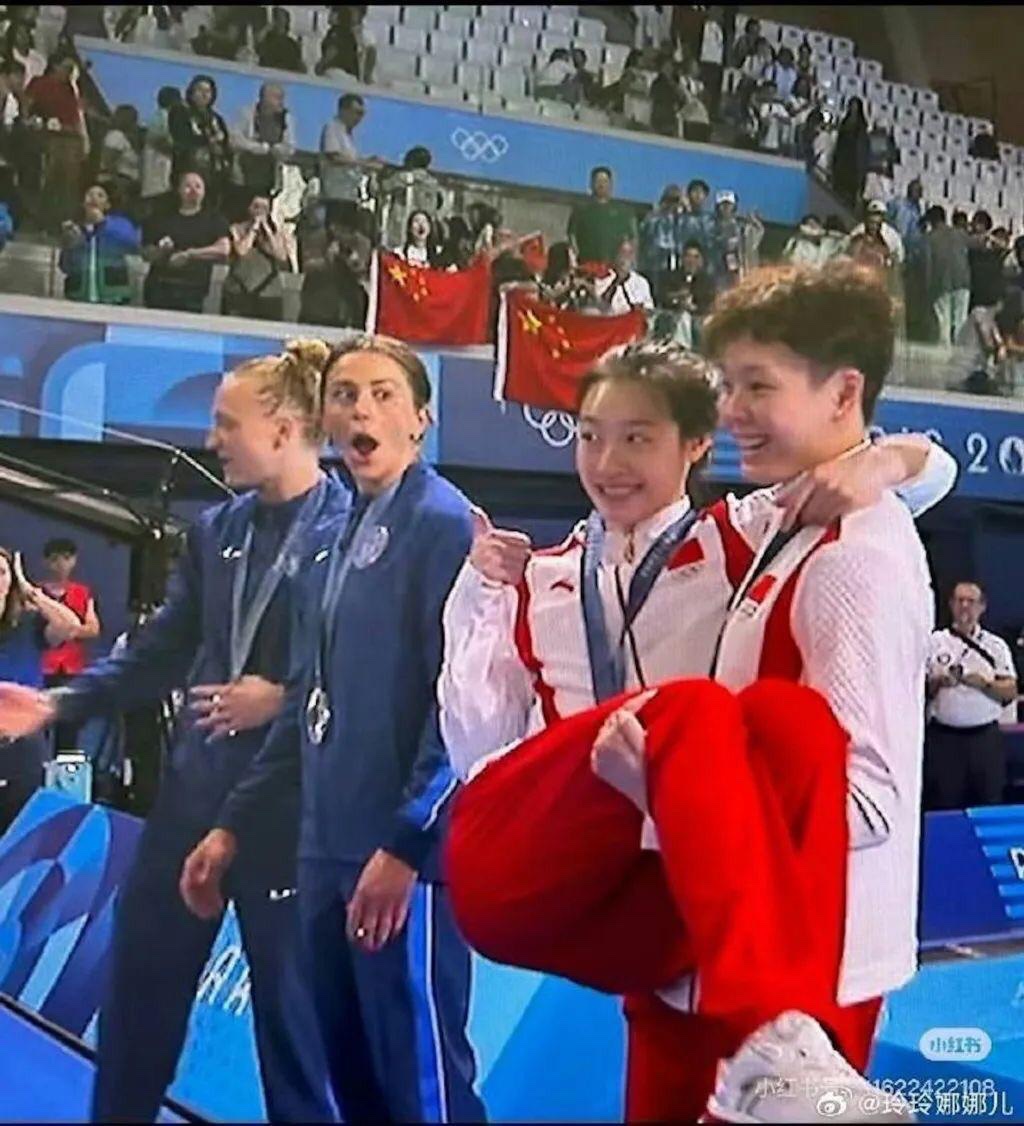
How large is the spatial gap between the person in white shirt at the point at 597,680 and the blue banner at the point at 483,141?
1.15ft

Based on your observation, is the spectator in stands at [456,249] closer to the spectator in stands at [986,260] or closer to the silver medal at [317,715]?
the silver medal at [317,715]

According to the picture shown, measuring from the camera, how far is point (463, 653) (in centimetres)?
193

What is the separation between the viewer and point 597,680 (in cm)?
182

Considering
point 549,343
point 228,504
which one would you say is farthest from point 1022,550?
point 228,504

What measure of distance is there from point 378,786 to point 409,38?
3.52 ft

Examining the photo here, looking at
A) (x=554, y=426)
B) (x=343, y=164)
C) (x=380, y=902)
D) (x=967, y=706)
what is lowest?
(x=380, y=902)

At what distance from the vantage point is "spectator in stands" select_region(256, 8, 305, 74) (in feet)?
6.79

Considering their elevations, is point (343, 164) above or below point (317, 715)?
above

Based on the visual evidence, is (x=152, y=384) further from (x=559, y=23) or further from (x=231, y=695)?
(x=559, y=23)

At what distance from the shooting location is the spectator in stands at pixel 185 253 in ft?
6.72

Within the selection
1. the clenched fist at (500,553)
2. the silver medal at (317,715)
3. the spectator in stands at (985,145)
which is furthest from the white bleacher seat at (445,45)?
the silver medal at (317,715)

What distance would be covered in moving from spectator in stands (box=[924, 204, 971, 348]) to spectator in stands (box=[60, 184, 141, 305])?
1.16 m

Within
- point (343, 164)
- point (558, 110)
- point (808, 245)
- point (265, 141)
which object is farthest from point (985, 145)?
point (265, 141)

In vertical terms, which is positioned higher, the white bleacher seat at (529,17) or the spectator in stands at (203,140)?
the white bleacher seat at (529,17)
